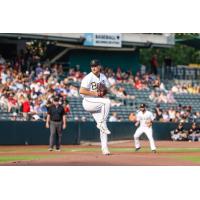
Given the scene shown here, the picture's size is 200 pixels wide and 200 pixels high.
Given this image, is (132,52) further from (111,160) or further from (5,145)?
(111,160)

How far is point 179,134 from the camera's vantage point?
101 feet

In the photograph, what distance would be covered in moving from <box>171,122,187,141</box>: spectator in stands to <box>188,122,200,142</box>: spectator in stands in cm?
25

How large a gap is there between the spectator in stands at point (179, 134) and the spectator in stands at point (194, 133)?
25 centimetres

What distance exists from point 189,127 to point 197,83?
29.9 ft

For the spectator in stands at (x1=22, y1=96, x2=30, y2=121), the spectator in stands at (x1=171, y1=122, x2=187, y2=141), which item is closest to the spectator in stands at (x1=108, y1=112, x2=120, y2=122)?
the spectator in stands at (x1=171, y1=122, x2=187, y2=141)

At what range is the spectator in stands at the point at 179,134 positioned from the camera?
30656mm

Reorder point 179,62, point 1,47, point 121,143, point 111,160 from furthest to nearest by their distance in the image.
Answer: point 179,62, point 1,47, point 121,143, point 111,160

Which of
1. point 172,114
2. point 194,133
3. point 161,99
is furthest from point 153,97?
point 194,133

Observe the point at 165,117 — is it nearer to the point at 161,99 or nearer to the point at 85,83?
the point at 161,99

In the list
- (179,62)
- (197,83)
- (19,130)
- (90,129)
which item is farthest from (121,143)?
(179,62)

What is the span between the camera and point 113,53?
40.5 meters

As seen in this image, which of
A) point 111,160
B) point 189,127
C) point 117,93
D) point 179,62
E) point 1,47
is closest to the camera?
point 111,160

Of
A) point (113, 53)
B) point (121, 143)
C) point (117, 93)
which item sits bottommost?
point (121, 143)

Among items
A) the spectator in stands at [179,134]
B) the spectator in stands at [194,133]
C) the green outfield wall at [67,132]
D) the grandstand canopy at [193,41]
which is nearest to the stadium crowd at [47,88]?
the green outfield wall at [67,132]
